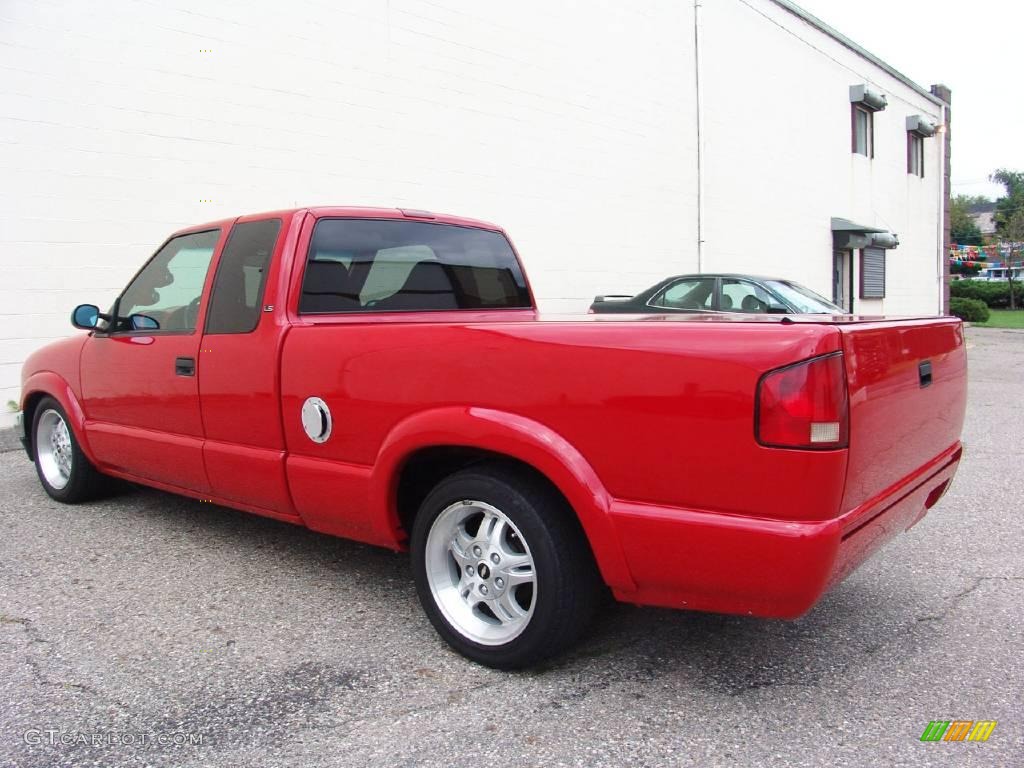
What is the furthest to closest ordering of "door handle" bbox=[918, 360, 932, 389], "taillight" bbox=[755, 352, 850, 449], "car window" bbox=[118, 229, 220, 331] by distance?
"car window" bbox=[118, 229, 220, 331], "door handle" bbox=[918, 360, 932, 389], "taillight" bbox=[755, 352, 850, 449]

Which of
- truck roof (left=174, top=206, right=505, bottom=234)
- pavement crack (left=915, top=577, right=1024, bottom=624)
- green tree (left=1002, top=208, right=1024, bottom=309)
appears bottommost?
pavement crack (left=915, top=577, right=1024, bottom=624)

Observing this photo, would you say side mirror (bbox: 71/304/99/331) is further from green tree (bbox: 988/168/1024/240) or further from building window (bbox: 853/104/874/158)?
green tree (bbox: 988/168/1024/240)

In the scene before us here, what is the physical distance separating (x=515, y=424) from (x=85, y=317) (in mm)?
2895

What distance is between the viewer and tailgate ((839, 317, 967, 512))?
92.2 inches

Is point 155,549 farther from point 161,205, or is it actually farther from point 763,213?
point 763,213

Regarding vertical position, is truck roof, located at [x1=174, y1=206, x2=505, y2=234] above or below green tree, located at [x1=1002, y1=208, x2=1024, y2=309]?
below

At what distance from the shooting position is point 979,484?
219 inches

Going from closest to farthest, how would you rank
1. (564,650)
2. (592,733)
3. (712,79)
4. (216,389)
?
(592,733) < (564,650) < (216,389) < (712,79)

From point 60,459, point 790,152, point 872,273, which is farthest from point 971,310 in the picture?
point 60,459

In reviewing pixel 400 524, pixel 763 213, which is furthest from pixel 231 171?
pixel 763 213

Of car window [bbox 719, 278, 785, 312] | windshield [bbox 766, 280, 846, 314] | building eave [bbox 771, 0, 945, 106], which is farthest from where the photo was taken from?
building eave [bbox 771, 0, 945, 106]

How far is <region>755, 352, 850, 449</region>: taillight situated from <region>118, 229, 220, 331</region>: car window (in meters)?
2.82

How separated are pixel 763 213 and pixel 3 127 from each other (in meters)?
13.7

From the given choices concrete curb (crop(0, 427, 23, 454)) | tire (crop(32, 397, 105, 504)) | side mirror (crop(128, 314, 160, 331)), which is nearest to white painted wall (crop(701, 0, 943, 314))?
concrete curb (crop(0, 427, 23, 454))
